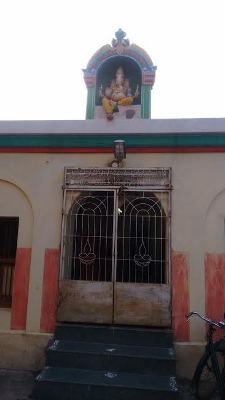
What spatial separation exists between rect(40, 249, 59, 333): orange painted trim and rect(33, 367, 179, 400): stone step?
3.73 feet

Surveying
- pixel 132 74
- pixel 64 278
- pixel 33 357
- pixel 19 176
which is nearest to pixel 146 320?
Result: pixel 64 278

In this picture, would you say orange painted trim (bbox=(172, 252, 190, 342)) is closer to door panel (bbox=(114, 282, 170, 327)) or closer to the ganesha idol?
door panel (bbox=(114, 282, 170, 327))

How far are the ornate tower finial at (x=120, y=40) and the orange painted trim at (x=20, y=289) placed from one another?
494cm

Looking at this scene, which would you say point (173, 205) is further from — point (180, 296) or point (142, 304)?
point (142, 304)

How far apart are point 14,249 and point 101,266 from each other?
5.43 feet

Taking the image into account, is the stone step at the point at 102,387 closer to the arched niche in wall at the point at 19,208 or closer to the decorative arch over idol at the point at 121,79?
the arched niche in wall at the point at 19,208

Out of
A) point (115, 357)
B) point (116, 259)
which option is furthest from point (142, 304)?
point (115, 357)

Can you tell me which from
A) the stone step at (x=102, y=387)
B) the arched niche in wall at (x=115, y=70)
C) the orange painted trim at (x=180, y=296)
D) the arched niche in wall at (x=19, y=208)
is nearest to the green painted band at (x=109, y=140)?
the arched niche in wall at (x=19, y=208)

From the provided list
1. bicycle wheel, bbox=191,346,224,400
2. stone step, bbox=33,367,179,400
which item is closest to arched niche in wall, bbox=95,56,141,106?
bicycle wheel, bbox=191,346,224,400

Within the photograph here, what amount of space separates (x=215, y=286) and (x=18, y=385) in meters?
3.33

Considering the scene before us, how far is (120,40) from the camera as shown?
8617 mm

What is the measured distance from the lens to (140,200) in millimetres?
6676

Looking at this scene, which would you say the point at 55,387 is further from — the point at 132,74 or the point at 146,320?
the point at 132,74

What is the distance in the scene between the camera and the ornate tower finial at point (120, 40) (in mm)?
8570
